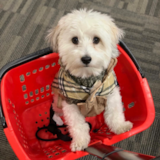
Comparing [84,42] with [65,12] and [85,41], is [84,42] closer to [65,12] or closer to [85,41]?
[85,41]

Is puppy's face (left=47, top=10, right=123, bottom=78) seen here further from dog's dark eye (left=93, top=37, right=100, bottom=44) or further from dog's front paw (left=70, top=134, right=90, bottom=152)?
dog's front paw (left=70, top=134, right=90, bottom=152)

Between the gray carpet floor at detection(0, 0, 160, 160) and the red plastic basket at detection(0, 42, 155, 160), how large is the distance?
1.38ft

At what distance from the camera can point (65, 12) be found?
176cm

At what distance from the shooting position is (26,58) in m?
A: 0.98

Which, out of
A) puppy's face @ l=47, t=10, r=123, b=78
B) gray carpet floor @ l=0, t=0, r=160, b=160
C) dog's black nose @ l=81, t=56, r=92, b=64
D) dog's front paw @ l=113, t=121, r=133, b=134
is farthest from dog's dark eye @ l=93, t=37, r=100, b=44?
gray carpet floor @ l=0, t=0, r=160, b=160

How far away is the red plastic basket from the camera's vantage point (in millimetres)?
888

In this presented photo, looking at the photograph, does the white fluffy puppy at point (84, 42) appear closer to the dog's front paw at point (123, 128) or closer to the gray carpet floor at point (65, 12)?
the dog's front paw at point (123, 128)

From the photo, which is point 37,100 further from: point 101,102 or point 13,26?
point 13,26

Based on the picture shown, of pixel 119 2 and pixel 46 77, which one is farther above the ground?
pixel 119 2

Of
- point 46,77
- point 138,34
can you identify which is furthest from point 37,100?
point 138,34

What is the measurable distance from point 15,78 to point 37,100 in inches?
11.7

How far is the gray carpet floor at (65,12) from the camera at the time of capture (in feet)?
5.09

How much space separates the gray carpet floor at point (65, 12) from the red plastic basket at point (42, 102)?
419 mm

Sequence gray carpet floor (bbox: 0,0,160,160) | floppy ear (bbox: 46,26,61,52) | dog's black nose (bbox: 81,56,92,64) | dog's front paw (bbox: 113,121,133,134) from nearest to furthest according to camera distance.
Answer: dog's black nose (bbox: 81,56,92,64), floppy ear (bbox: 46,26,61,52), dog's front paw (bbox: 113,121,133,134), gray carpet floor (bbox: 0,0,160,160)
